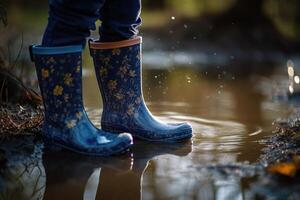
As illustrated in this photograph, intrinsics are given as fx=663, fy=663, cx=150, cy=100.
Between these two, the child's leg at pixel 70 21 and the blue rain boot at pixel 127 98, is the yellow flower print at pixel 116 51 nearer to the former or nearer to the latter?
the blue rain boot at pixel 127 98

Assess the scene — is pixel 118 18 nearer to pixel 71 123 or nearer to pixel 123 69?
pixel 123 69

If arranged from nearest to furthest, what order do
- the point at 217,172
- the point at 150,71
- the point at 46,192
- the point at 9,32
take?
the point at 46,192 → the point at 217,172 → the point at 9,32 → the point at 150,71

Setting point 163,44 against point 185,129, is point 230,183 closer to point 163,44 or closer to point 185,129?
point 185,129

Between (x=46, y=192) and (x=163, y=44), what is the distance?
14.4 feet

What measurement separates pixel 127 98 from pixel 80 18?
426 millimetres

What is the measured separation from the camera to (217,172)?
75.4 inches

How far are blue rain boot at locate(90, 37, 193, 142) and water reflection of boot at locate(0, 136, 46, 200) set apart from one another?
314mm

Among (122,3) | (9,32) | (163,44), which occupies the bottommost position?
(163,44)

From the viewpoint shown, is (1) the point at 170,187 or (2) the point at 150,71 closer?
(1) the point at 170,187

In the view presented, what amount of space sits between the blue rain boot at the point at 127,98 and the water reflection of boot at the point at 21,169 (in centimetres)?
31

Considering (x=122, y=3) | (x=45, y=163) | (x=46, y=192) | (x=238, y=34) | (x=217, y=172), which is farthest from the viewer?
(x=238, y=34)

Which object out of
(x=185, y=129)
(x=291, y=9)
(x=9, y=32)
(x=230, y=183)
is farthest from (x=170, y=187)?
(x=291, y=9)

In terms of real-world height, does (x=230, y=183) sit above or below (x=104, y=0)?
below

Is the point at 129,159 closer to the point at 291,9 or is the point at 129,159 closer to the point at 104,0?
the point at 104,0
